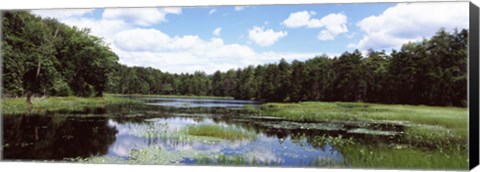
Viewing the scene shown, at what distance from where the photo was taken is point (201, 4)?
10.6 metres

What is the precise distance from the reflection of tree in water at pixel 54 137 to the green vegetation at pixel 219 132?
123cm

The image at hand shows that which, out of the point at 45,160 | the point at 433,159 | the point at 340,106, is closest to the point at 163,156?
the point at 45,160

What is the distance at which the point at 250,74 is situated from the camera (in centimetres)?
1051

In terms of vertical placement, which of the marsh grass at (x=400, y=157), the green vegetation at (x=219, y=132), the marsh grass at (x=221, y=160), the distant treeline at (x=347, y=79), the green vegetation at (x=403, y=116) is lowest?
the marsh grass at (x=221, y=160)

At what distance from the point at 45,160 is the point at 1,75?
59.2 inches

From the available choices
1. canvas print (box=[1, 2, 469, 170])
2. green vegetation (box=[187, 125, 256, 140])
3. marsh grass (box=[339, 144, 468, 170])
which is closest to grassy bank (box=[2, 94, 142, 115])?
canvas print (box=[1, 2, 469, 170])

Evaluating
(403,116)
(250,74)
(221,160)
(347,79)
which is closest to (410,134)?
(403,116)

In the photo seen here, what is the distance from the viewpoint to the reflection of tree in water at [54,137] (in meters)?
11.0

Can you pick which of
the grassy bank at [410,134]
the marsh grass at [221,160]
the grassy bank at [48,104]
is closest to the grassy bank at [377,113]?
the grassy bank at [410,134]

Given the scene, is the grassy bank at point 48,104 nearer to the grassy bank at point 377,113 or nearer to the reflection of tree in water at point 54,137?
the reflection of tree in water at point 54,137

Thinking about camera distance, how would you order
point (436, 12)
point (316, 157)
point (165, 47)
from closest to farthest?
point (436, 12) → point (316, 157) → point (165, 47)

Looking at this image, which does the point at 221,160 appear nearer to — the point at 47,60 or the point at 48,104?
the point at 48,104

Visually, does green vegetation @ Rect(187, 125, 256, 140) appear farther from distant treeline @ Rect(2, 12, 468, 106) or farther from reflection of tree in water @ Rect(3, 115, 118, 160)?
reflection of tree in water @ Rect(3, 115, 118, 160)

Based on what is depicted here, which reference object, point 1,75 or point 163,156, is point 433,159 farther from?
point 1,75
